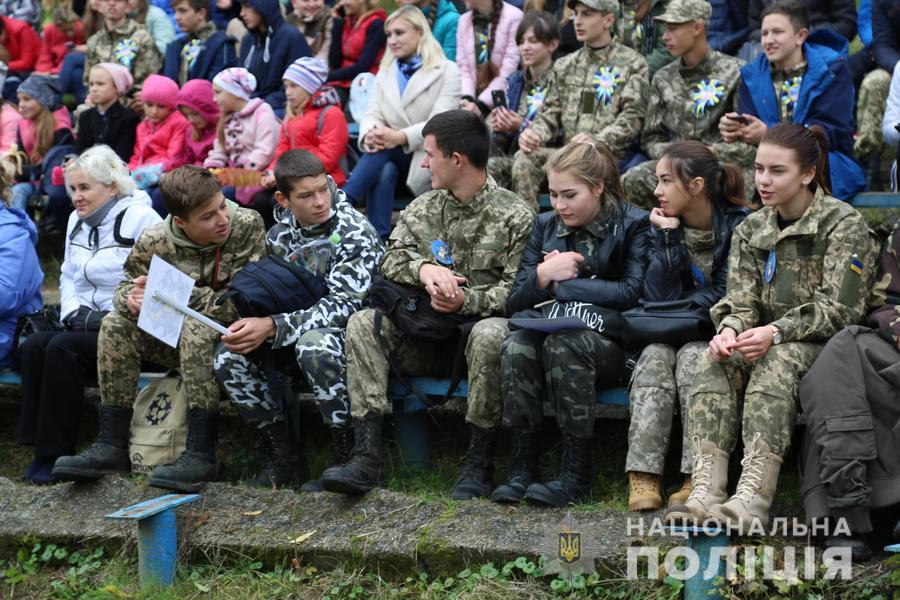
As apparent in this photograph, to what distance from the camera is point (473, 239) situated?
5.66m

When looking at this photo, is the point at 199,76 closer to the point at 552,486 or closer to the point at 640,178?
the point at 640,178

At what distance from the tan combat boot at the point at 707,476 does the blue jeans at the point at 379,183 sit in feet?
10.9

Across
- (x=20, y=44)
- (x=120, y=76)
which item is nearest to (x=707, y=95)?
(x=120, y=76)

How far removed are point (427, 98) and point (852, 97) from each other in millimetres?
2664

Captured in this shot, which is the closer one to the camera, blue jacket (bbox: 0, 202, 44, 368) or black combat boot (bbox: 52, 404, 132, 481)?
black combat boot (bbox: 52, 404, 132, 481)

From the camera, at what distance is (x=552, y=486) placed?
16.4ft

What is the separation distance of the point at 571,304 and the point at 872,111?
292 centimetres

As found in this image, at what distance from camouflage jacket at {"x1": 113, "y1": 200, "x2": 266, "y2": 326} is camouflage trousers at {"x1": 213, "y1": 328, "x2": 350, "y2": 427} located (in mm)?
474

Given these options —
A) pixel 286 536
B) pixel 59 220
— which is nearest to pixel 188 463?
pixel 286 536

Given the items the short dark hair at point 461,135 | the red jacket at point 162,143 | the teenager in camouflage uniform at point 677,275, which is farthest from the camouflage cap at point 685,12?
the red jacket at point 162,143

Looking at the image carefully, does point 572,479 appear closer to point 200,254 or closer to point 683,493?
point 683,493

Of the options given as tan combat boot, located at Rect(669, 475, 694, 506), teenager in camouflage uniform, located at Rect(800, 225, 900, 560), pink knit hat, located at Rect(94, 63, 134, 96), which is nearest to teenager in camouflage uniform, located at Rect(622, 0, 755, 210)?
tan combat boot, located at Rect(669, 475, 694, 506)

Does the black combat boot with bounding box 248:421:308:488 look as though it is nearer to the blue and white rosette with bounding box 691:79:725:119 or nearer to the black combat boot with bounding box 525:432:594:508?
the black combat boot with bounding box 525:432:594:508

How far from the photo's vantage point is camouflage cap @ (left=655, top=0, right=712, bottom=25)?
6664mm
